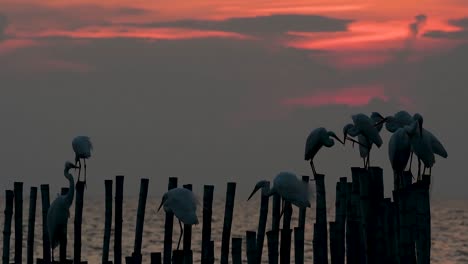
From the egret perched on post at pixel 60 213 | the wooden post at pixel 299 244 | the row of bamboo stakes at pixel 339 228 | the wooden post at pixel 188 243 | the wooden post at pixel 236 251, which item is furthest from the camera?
the egret perched on post at pixel 60 213

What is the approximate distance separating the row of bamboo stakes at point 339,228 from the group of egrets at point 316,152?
10.4 inches

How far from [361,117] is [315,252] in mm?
3240

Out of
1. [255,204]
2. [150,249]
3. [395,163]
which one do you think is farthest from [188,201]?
[255,204]

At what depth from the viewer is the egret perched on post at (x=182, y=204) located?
16.5 m

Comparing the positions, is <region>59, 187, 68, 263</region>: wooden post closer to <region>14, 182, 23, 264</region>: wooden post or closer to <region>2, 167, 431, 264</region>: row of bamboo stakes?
<region>2, 167, 431, 264</region>: row of bamboo stakes

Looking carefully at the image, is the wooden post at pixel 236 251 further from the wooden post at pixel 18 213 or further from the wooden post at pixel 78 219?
the wooden post at pixel 18 213

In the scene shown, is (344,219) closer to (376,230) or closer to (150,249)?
(376,230)

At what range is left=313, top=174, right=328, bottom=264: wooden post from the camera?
50.9 ft

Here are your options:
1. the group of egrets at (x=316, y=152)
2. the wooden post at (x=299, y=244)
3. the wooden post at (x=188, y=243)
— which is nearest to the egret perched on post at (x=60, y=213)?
the group of egrets at (x=316, y=152)

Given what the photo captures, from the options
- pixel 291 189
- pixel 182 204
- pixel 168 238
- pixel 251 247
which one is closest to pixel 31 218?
pixel 168 238

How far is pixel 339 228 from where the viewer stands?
15844mm

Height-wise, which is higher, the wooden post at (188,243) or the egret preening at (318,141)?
the egret preening at (318,141)

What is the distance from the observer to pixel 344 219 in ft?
53.5

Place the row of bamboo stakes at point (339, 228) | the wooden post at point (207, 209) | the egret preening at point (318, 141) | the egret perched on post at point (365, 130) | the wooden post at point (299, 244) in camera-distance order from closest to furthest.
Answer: the row of bamboo stakes at point (339, 228) < the wooden post at point (299, 244) < the wooden post at point (207, 209) < the egret perched on post at point (365, 130) < the egret preening at point (318, 141)
